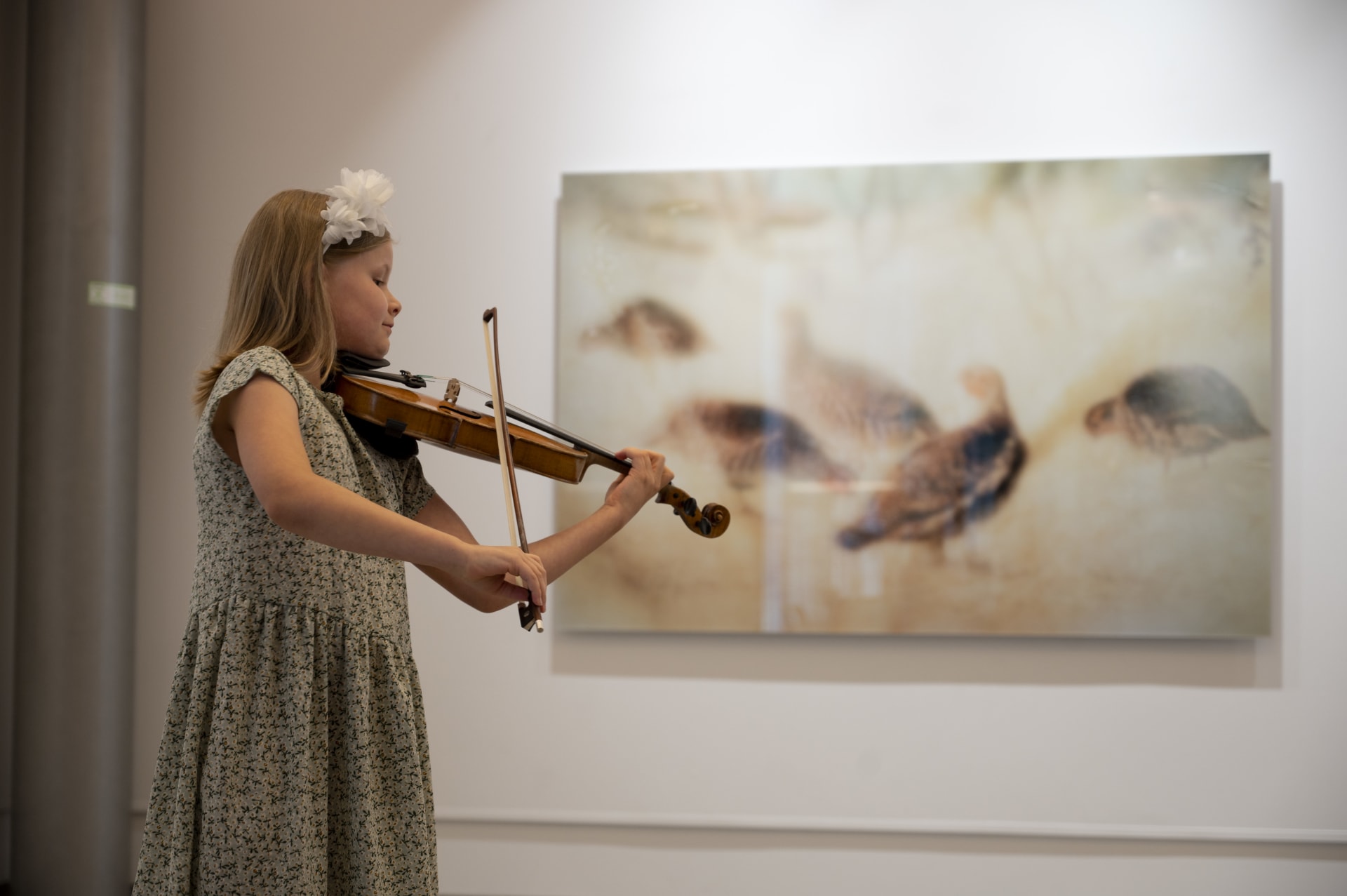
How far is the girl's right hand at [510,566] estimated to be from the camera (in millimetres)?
1214

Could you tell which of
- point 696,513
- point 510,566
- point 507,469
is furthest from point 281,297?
point 696,513

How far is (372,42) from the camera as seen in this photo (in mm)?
2912

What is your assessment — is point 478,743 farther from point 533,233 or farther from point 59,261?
point 59,261

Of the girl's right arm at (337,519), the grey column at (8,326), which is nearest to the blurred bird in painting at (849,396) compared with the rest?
the girl's right arm at (337,519)

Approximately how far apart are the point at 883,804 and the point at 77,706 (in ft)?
6.77

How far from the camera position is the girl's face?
1.48 meters

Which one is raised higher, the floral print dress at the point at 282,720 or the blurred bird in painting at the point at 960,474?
the blurred bird in painting at the point at 960,474

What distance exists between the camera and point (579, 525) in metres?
1.54

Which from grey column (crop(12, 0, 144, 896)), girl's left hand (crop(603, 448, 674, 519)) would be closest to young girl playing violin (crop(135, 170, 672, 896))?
girl's left hand (crop(603, 448, 674, 519))

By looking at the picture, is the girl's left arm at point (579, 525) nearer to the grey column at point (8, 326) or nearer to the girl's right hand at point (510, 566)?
the girl's right hand at point (510, 566)

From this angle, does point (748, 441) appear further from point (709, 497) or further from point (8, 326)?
point (8, 326)

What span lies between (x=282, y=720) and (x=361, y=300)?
58cm

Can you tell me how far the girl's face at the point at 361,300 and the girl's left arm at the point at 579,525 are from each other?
26 centimetres

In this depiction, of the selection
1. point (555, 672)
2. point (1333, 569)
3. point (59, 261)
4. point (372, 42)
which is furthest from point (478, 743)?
point (1333, 569)
